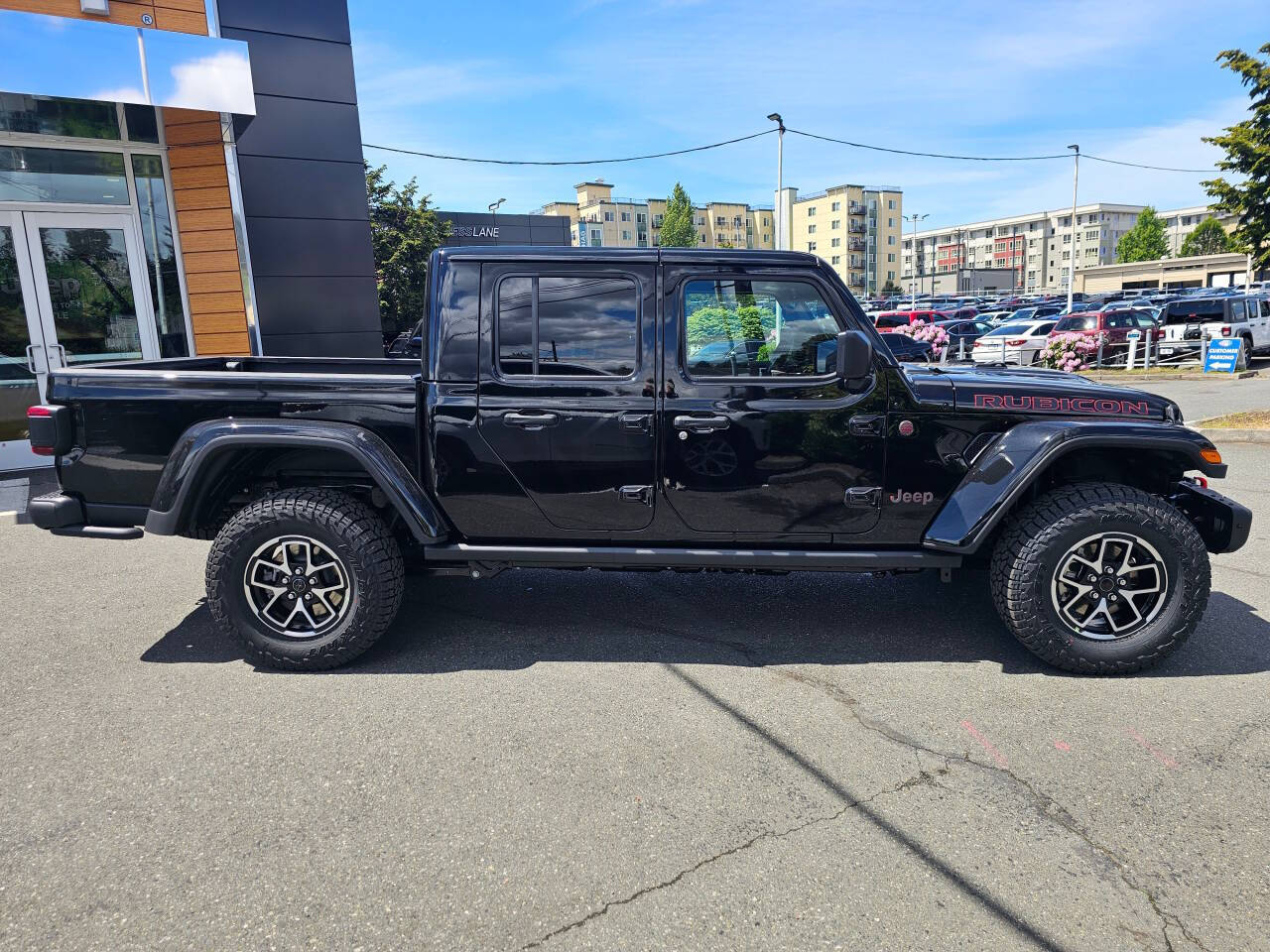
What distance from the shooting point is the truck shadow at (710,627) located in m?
3.97

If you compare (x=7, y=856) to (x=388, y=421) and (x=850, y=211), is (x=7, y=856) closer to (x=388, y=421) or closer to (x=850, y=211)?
(x=388, y=421)

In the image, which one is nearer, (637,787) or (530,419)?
(637,787)

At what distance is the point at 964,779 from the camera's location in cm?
292

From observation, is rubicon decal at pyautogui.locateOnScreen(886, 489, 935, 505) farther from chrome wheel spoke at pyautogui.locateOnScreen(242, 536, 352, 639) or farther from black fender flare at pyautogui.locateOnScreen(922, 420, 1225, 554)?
chrome wheel spoke at pyautogui.locateOnScreen(242, 536, 352, 639)

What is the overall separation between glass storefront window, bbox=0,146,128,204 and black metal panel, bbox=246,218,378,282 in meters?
1.57

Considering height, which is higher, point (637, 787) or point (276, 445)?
point (276, 445)

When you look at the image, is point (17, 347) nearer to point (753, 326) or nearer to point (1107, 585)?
point (753, 326)

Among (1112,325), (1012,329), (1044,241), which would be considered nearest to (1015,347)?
(1112,325)

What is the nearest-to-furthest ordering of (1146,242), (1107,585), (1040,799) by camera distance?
(1040,799) < (1107,585) < (1146,242)

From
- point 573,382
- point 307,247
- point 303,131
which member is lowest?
point 573,382

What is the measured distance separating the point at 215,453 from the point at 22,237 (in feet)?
25.1

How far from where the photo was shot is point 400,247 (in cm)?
2911

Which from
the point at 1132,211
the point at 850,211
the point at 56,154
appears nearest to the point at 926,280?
the point at 850,211

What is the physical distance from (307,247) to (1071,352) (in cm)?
1422
